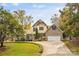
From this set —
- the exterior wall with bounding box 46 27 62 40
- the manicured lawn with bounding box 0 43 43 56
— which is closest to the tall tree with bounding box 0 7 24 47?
the manicured lawn with bounding box 0 43 43 56

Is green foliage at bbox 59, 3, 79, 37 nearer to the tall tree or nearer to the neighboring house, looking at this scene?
the neighboring house

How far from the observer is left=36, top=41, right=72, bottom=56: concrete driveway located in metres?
2.08

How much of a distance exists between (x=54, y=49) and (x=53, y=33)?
0.13 meters

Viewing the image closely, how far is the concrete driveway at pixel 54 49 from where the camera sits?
6.84ft

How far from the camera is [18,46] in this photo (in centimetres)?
209

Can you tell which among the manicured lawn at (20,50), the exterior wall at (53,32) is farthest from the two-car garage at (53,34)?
the manicured lawn at (20,50)

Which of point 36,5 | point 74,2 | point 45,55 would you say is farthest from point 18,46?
point 74,2

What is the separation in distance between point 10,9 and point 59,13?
1.30ft

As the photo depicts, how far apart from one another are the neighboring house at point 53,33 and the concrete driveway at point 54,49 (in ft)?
0.11

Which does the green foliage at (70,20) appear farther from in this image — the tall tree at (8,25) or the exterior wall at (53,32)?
the tall tree at (8,25)

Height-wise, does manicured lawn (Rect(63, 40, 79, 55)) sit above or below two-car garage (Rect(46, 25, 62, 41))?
below

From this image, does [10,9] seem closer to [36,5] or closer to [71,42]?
[36,5]

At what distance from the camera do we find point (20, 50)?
208cm

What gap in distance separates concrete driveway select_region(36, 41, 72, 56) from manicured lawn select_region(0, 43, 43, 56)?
5 centimetres
